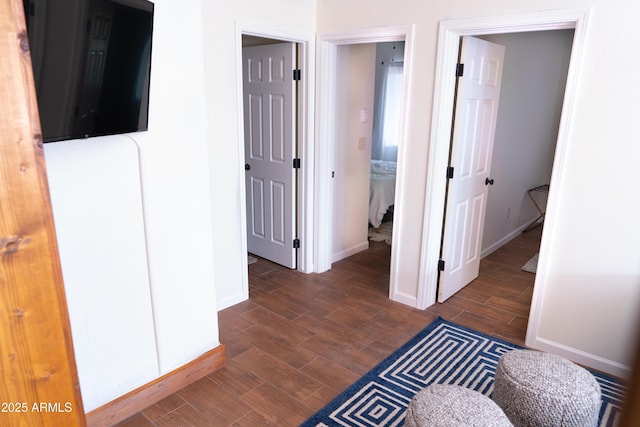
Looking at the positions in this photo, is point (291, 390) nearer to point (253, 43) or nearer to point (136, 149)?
point (136, 149)

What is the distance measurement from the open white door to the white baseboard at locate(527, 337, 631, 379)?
2.75 ft

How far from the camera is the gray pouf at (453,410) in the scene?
162cm

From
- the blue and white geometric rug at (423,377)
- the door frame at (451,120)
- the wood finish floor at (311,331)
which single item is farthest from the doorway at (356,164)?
the blue and white geometric rug at (423,377)

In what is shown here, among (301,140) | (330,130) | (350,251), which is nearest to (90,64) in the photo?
(301,140)

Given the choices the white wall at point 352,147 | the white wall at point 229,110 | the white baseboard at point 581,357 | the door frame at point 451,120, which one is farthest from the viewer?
the white wall at point 352,147

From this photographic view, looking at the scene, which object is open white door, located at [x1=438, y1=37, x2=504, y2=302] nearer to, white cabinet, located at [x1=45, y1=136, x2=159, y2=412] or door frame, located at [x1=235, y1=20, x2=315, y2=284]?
door frame, located at [x1=235, y1=20, x2=315, y2=284]

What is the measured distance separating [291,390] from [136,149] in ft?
5.14

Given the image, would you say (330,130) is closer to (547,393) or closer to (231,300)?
(231,300)

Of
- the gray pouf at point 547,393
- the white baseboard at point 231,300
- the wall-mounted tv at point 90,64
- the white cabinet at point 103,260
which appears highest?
the wall-mounted tv at point 90,64

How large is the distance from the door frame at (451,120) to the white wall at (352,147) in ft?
3.90

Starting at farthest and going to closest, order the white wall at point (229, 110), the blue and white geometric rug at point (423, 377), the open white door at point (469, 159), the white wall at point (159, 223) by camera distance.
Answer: the open white door at point (469, 159) < the white wall at point (229, 110) < the blue and white geometric rug at point (423, 377) < the white wall at point (159, 223)

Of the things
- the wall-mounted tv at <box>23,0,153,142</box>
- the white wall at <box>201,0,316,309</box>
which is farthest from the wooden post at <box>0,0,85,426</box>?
the white wall at <box>201,0,316,309</box>

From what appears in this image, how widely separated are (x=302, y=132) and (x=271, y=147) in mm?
401

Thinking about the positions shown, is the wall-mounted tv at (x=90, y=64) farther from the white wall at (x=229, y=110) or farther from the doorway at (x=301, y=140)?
the doorway at (x=301, y=140)
